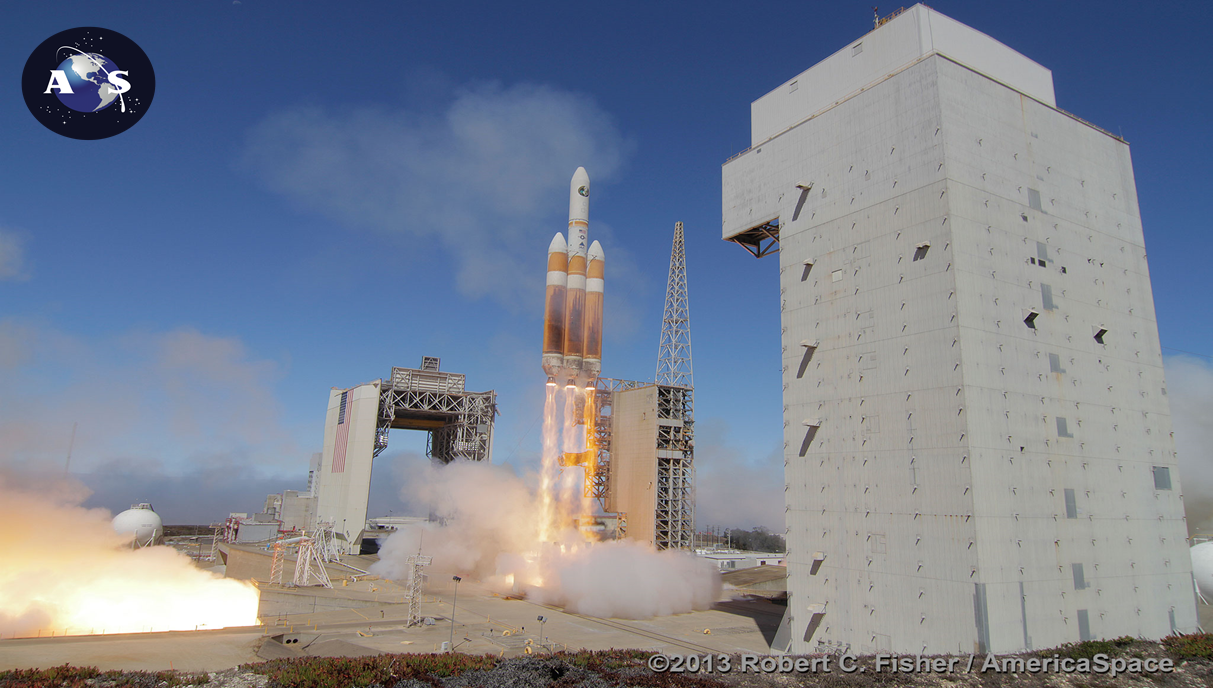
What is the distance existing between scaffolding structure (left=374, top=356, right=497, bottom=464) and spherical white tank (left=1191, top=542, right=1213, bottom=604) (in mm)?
56412

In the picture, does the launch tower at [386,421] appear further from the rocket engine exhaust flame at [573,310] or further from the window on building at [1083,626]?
the window on building at [1083,626]

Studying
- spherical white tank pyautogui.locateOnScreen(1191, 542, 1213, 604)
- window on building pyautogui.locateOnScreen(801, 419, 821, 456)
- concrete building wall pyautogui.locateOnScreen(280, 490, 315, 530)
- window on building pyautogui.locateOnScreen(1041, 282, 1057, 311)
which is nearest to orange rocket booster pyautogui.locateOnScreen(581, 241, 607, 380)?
window on building pyautogui.locateOnScreen(801, 419, 821, 456)

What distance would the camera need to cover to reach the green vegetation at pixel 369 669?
17766 mm

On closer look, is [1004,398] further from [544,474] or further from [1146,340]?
[544,474]

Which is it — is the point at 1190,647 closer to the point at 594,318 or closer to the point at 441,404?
the point at 594,318

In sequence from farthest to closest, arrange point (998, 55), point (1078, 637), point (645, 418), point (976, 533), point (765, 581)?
point (765, 581)
point (645, 418)
point (998, 55)
point (1078, 637)
point (976, 533)

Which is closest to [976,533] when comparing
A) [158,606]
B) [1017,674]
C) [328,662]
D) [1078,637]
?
[1017,674]

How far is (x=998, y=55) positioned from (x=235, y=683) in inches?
1709

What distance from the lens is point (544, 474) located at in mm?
58625

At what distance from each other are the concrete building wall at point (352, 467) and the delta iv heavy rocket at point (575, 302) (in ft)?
65.0

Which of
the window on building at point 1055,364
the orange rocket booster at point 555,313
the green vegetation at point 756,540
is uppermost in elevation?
the orange rocket booster at point 555,313

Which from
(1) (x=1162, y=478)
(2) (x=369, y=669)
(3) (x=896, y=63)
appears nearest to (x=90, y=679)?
(2) (x=369, y=669)

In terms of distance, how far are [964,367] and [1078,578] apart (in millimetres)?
11484

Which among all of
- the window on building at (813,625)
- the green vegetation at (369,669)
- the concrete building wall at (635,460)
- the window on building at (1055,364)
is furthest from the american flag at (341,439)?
the window on building at (1055,364)
